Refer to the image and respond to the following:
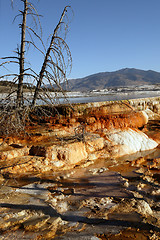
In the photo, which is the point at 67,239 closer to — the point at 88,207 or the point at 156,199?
the point at 88,207

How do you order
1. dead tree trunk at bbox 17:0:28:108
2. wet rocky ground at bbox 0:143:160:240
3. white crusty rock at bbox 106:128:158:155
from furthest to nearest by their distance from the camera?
white crusty rock at bbox 106:128:158:155
dead tree trunk at bbox 17:0:28:108
wet rocky ground at bbox 0:143:160:240

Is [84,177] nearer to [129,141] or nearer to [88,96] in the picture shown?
[129,141]

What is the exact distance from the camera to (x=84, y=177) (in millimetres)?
3988

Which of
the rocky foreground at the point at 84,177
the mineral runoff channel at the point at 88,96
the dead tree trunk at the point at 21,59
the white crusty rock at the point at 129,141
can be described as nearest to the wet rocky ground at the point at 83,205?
the rocky foreground at the point at 84,177

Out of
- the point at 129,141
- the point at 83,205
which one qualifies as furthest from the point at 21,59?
the point at 129,141

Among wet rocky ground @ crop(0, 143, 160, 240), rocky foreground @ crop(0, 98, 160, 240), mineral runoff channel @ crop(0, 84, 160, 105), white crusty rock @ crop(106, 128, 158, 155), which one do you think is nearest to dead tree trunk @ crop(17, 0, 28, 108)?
mineral runoff channel @ crop(0, 84, 160, 105)

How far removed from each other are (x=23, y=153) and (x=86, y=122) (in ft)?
7.45

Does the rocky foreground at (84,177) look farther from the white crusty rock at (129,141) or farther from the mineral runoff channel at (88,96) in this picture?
the mineral runoff channel at (88,96)

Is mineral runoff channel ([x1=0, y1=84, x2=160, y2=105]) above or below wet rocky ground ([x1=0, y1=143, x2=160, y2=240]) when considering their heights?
above

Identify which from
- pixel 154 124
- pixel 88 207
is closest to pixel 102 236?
pixel 88 207

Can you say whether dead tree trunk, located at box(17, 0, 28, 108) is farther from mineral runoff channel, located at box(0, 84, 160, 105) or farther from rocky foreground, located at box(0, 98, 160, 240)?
rocky foreground, located at box(0, 98, 160, 240)

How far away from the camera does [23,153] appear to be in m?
4.38

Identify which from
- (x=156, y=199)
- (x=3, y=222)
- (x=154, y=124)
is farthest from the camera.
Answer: (x=154, y=124)

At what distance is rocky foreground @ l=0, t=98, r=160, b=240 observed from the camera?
2404 mm
